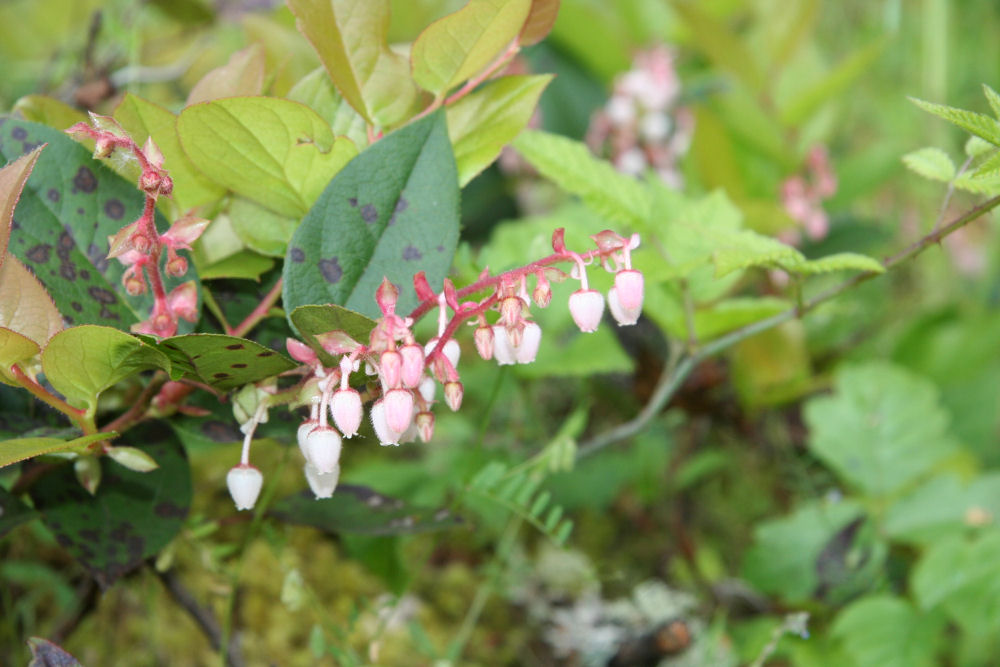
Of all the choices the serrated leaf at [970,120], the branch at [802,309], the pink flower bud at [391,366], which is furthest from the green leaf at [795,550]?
the pink flower bud at [391,366]

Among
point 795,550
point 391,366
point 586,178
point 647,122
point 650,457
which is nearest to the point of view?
point 391,366

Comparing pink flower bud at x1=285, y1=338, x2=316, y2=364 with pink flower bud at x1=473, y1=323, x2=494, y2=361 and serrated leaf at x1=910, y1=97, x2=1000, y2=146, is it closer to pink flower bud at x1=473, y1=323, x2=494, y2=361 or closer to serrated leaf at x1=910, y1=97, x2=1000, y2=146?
pink flower bud at x1=473, y1=323, x2=494, y2=361

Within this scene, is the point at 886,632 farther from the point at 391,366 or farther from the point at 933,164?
the point at 391,366

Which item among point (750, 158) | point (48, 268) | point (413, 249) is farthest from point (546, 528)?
point (750, 158)

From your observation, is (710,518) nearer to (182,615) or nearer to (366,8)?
(182,615)

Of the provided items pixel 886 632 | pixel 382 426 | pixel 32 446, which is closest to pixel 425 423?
pixel 382 426

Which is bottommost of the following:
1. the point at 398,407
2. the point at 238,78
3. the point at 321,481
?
the point at 321,481
